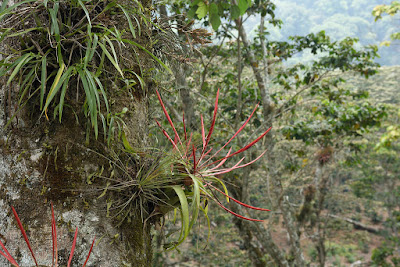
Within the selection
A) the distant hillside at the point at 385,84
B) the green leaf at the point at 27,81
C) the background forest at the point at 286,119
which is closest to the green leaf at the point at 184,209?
the background forest at the point at 286,119

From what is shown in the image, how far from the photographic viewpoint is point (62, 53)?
0.91 metres

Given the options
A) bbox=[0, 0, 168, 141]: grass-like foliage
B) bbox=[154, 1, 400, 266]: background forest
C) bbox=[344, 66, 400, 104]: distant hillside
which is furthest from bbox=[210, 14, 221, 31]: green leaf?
bbox=[344, 66, 400, 104]: distant hillside

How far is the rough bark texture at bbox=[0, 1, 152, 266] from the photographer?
0.81 meters

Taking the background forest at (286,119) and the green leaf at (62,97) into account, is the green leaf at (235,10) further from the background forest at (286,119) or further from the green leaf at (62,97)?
the green leaf at (62,97)

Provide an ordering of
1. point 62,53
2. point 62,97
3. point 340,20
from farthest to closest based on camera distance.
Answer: point 340,20 < point 62,53 < point 62,97

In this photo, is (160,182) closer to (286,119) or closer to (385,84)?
(286,119)

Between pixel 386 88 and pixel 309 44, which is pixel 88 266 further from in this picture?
pixel 386 88

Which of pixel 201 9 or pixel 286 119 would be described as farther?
pixel 286 119

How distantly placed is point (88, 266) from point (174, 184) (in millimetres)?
314

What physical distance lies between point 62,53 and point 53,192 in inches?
15.2

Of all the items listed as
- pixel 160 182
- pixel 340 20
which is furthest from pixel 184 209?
pixel 340 20

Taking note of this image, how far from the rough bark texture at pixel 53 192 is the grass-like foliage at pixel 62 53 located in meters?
0.05

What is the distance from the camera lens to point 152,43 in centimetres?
120

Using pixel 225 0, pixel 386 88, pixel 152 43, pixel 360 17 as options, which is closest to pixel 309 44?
pixel 225 0
